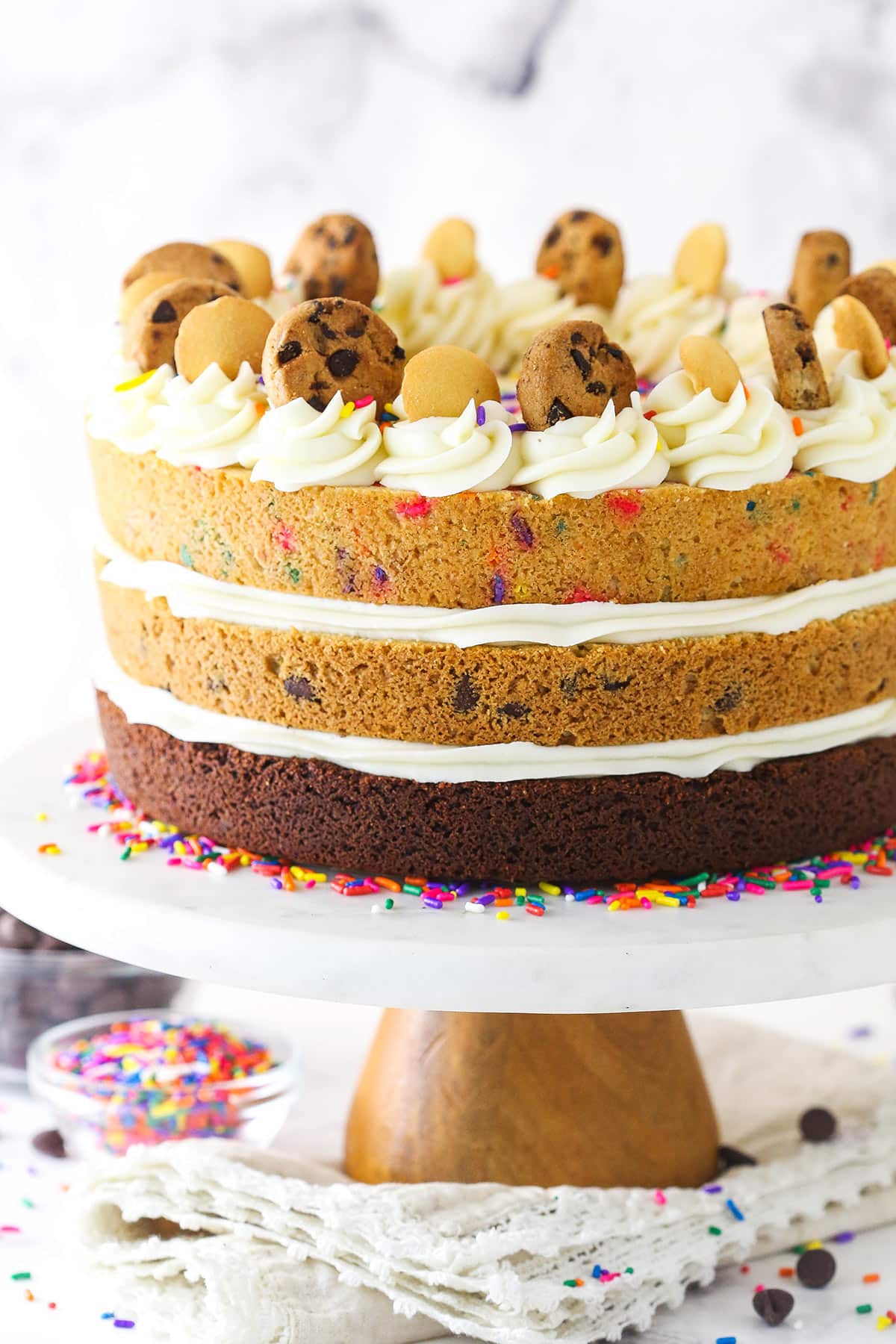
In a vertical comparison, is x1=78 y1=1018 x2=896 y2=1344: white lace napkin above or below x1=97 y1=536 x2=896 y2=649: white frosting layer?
below

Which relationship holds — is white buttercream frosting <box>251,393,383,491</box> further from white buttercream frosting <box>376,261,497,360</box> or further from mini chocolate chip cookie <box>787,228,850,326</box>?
mini chocolate chip cookie <box>787,228,850,326</box>

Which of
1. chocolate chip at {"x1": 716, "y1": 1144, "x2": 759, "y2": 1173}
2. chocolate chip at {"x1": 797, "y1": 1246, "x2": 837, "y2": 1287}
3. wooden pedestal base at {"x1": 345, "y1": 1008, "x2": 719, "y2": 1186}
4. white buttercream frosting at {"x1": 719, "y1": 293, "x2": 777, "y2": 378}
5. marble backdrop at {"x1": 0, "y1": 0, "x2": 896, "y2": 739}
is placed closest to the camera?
chocolate chip at {"x1": 797, "y1": 1246, "x2": 837, "y2": 1287}

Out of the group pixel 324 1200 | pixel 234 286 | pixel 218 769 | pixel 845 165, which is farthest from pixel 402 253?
pixel 324 1200

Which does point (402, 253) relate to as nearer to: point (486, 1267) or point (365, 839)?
point (365, 839)

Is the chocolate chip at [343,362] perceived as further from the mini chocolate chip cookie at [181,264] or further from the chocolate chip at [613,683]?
the mini chocolate chip cookie at [181,264]

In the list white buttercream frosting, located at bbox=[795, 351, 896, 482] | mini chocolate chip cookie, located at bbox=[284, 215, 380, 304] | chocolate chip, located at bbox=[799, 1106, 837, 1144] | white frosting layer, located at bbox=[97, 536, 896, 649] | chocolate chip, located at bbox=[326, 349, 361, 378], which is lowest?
chocolate chip, located at bbox=[799, 1106, 837, 1144]

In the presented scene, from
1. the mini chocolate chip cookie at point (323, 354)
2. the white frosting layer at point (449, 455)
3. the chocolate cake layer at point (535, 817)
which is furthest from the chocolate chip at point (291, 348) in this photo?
the chocolate cake layer at point (535, 817)

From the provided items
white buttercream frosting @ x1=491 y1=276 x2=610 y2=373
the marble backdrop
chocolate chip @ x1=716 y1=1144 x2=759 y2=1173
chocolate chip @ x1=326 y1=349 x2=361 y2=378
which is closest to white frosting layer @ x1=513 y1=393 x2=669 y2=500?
chocolate chip @ x1=326 y1=349 x2=361 y2=378

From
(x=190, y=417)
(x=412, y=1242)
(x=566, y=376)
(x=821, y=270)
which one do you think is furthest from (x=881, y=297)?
(x=412, y=1242)
